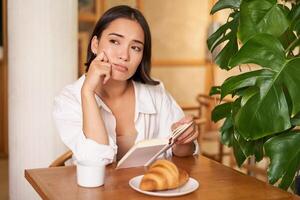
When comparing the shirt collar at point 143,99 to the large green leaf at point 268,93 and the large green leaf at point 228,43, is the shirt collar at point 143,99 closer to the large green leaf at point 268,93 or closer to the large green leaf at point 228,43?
the large green leaf at point 228,43

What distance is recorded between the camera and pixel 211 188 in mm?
1384

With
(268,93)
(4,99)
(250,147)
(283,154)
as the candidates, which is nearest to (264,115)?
(268,93)

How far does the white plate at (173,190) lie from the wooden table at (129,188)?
12 millimetres

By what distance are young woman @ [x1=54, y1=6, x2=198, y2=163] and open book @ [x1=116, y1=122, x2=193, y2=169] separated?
0.06 meters

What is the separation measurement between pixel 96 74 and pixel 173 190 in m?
0.53

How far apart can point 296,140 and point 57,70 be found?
1420mm

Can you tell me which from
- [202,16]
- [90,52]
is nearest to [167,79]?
[202,16]

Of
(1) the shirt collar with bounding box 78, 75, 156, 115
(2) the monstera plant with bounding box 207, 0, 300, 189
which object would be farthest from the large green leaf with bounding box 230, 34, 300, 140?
(1) the shirt collar with bounding box 78, 75, 156, 115

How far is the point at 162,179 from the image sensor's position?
1.32 m

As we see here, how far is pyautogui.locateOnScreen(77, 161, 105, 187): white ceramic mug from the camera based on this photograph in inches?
52.1

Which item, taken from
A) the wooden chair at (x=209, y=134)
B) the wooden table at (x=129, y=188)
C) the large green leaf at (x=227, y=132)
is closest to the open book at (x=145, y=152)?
the wooden table at (x=129, y=188)

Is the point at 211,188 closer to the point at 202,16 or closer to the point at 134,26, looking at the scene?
the point at 134,26

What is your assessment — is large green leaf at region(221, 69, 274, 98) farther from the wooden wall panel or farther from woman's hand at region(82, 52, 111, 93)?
the wooden wall panel

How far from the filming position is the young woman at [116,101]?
5.22 ft
